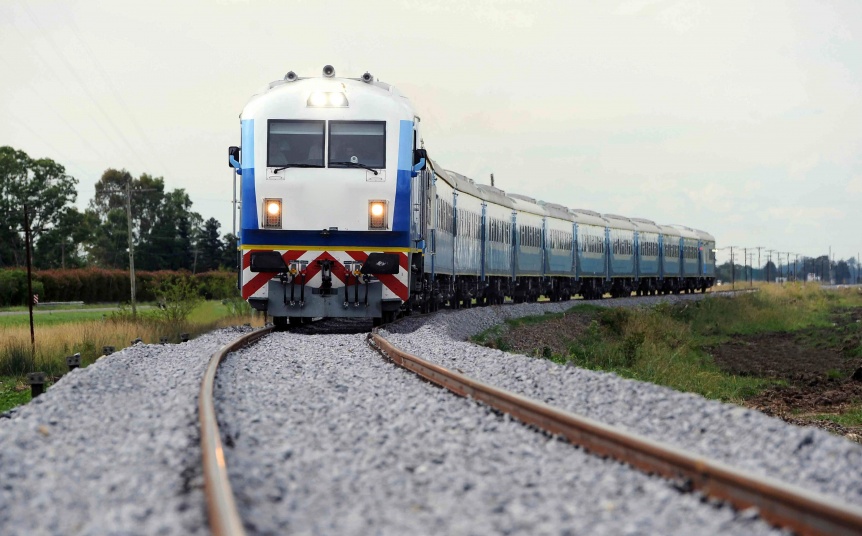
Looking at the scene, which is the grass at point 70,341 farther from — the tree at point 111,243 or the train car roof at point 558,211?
the tree at point 111,243

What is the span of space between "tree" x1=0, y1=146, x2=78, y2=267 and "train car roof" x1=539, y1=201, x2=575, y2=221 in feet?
141

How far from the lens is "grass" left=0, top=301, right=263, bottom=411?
16.6m

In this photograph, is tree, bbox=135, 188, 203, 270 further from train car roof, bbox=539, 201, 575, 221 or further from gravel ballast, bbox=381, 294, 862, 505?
Result: gravel ballast, bbox=381, 294, 862, 505

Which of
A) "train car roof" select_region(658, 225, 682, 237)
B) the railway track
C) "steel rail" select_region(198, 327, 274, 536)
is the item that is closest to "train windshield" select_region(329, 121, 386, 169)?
"steel rail" select_region(198, 327, 274, 536)

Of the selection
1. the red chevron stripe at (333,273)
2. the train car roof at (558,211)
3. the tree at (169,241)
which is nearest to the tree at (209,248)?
the tree at (169,241)

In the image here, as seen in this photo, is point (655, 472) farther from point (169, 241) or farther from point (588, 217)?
point (169, 241)

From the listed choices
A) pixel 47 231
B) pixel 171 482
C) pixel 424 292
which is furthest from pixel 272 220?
pixel 47 231

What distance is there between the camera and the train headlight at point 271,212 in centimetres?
1402

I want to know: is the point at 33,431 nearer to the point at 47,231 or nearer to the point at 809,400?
the point at 809,400

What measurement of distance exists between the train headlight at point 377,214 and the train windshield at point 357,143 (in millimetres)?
520

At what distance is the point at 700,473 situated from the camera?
4.40 meters

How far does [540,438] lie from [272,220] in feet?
29.1

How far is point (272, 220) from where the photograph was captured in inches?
553

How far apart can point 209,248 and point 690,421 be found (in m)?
84.9
